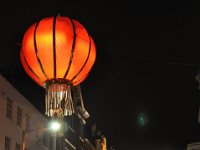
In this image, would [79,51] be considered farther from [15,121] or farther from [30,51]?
[15,121]

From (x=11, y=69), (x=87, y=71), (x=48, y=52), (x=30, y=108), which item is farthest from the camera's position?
(x=11, y=69)

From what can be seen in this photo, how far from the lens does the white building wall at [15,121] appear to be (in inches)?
1330

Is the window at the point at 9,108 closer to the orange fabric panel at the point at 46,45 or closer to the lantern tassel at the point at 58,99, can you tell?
the lantern tassel at the point at 58,99

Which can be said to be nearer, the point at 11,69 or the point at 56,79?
the point at 56,79

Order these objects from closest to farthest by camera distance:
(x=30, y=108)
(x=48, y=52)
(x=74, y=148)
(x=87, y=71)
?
(x=48, y=52) → (x=87, y=71) → (x=30, y=108) → (x=74, y=148)

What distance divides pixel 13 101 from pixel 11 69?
6.64 m

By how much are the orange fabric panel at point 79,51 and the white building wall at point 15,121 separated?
65.8ft

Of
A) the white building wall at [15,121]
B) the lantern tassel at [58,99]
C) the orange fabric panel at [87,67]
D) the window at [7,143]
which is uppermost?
the white building wall at [15,121]

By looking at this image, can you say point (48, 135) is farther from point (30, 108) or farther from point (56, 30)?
point (56, 30)

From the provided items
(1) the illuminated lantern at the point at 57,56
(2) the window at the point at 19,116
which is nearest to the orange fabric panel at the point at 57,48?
(1) the illuminated lantern at the point at 57,56

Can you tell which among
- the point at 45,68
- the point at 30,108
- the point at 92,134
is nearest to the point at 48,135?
the point at 30,108

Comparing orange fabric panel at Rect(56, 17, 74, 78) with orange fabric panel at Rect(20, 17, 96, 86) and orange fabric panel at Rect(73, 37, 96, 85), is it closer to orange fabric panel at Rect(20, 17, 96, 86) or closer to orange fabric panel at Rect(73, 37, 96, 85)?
orange fabric panel at Rect(20, 17, 96, 86)

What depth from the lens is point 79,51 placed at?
11.7m

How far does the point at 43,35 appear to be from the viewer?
11555 millimetres
